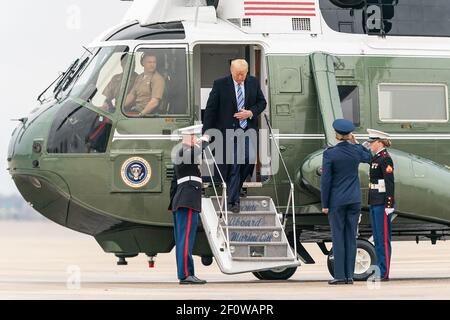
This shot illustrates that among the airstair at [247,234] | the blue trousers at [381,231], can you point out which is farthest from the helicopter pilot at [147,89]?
the blue trousers at [381,231]

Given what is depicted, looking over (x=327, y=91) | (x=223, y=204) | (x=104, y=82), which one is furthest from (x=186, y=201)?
(x=327, y=91)

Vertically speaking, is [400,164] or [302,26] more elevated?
[302,26]

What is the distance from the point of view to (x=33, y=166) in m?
22.4

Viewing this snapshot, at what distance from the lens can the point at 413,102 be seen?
23.4 metres

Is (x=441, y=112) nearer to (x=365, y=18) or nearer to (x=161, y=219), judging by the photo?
(x=365, y=18)

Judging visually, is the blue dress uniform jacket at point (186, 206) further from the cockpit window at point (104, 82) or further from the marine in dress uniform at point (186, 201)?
the cockpit window at point (104, 82)

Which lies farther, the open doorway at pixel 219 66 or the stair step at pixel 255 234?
the open doorway at pixel 219 66

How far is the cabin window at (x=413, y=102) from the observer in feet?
76.4

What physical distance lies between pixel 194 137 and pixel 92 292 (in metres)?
2.66

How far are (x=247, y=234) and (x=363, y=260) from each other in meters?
1.84

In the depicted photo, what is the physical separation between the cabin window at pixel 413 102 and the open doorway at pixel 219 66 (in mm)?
1678

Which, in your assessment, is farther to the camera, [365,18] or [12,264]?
[12,264]

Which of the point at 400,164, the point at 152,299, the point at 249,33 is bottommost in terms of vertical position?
the point at 152,299

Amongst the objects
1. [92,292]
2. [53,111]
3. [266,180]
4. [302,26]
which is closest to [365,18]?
[302,26]
